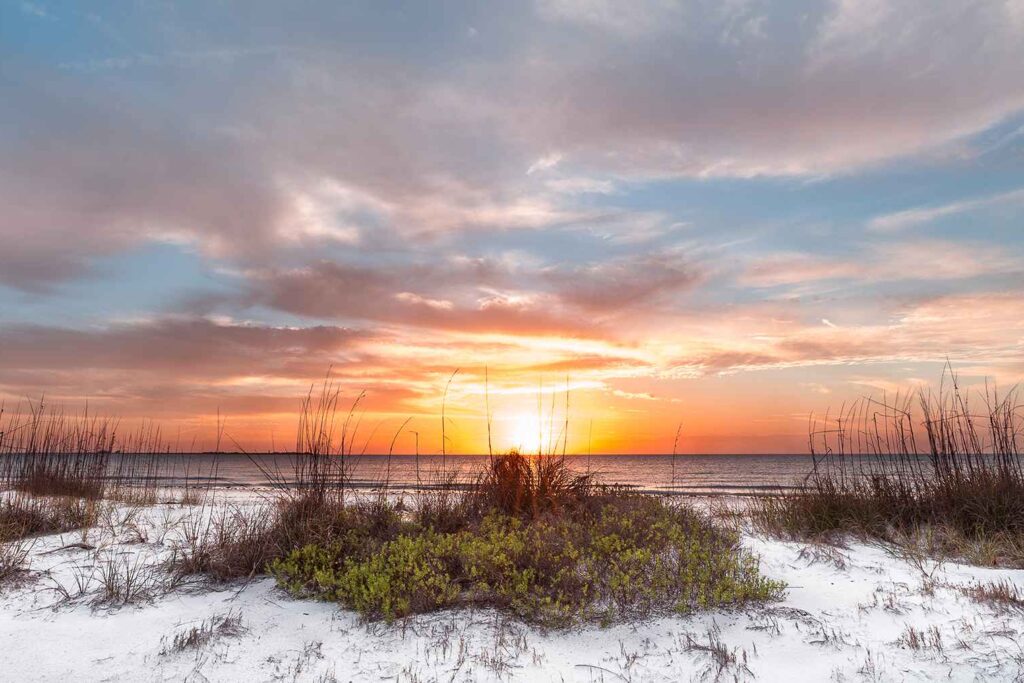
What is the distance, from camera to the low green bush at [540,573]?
19.5 ft

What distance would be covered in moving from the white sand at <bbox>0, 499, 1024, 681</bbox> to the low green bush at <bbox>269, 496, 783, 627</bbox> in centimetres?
17

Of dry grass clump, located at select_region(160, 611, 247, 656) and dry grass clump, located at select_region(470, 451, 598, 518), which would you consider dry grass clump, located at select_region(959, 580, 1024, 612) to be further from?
dry grass clump, located at select_region(160, 611, 247, 656)

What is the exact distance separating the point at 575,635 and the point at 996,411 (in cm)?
900

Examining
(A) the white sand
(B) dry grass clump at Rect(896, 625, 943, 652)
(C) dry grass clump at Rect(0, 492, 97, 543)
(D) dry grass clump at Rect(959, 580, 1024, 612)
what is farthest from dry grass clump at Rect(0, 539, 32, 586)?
(D) dry grass clump at Rect(959, 580, 1024, 612)

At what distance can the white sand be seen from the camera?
4.99 metres

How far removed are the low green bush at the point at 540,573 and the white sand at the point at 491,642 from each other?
17 centimetres

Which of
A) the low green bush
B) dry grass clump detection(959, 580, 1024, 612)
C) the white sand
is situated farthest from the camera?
dry grass clump detection(959, 580, 1024, 612)

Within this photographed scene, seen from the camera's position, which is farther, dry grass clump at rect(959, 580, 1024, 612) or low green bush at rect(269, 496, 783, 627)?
dry grass clump at rect(959, 580, 1024, 612)

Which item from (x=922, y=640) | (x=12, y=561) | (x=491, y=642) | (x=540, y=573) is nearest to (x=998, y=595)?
(x=922, y=640)

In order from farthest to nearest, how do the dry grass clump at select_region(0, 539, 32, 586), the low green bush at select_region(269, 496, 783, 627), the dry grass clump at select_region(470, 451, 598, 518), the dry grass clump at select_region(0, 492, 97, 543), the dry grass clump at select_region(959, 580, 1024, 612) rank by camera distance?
the dry grass clump at select_region(470, 451, 598, 518) < the dry grass clump at select_region(0, 492, 97, 543) < the dry grass clump at select_region(0, 539, 32, 586) < the dry grass clump at select_region(959, 580, 1024, 612) < the low green bush at select_region(269, 496, 783, 627)

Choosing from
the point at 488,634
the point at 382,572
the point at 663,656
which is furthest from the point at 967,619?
the point at 382,572

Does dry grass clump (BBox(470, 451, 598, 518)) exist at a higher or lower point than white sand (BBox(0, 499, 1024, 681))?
higher

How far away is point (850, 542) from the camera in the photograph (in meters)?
8.85

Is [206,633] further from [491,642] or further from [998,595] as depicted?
[998,595]
